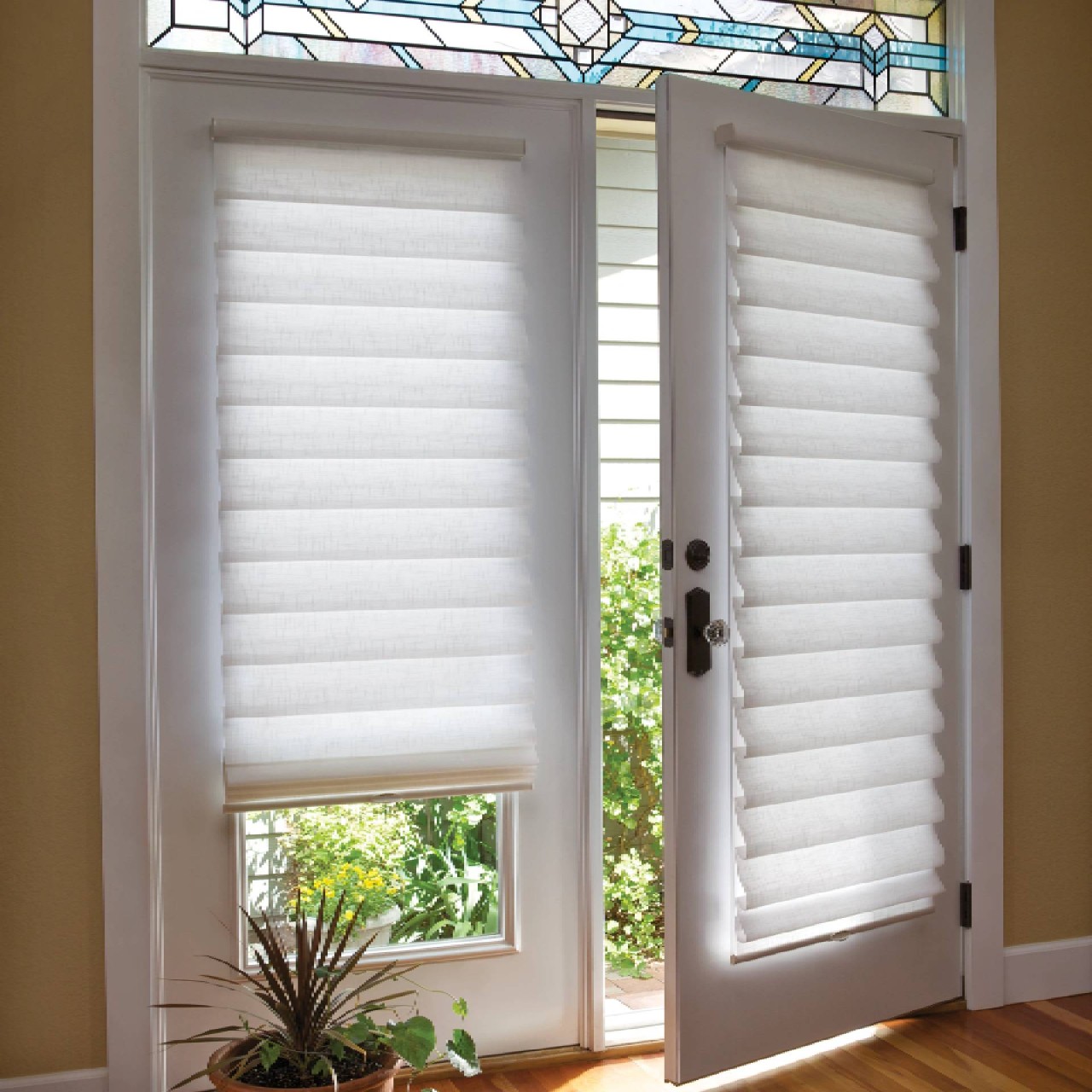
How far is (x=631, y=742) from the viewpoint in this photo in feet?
11.4

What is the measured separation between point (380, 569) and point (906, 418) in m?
1.26

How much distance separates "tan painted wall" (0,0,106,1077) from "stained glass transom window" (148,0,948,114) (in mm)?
291

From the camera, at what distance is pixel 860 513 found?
8.55 ft

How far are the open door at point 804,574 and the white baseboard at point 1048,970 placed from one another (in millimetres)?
181

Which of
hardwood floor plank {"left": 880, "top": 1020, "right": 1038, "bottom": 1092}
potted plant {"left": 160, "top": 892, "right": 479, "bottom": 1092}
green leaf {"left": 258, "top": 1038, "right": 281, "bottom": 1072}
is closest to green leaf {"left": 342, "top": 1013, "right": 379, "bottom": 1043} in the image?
potted plant {"left": 160, "top": 892, "right": 479, "bottom": 1092}

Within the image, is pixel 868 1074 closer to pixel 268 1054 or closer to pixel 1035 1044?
pixel 1035 1044

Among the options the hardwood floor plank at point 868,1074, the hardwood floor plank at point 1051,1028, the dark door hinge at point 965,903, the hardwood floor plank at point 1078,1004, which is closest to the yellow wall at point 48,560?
the hardwood floor plank at point 868,1074

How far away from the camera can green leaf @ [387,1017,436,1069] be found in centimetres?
205

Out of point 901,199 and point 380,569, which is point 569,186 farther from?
point 380,569

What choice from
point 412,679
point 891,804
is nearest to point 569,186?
point 412,679

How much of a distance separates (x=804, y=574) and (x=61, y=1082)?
1.82 metres

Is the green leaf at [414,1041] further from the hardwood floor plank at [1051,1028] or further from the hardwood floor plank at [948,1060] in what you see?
the hardwood floor plank at [1051,1028]

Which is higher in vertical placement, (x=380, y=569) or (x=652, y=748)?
(x=380, y=569)

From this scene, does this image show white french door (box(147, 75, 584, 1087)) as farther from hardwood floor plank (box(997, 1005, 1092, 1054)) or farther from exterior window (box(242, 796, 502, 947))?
hardwood floor plank (box(997, 1005, 1092, 1054))
